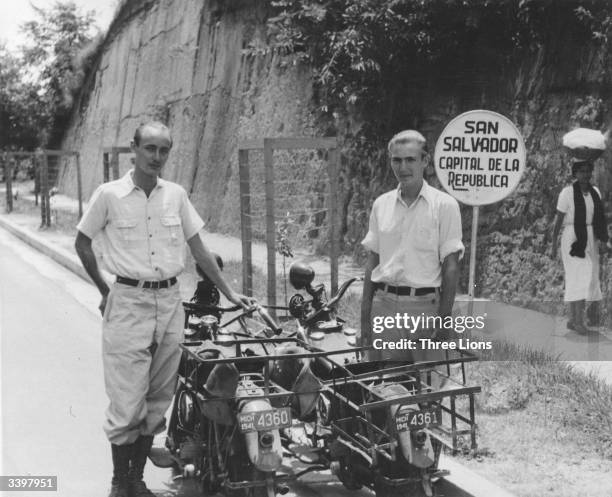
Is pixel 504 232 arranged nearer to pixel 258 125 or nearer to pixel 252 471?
pixel 252 471

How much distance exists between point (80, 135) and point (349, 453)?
30528mm

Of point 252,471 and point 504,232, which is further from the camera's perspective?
point 504,232

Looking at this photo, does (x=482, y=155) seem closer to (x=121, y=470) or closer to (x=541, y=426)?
(x=541, y=426)

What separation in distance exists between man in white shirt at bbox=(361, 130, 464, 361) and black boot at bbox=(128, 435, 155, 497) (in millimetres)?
1287

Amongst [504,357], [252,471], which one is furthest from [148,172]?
[504,357]

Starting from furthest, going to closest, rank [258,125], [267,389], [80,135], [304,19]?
[80,135], [258,125], [304,19], [267,389]

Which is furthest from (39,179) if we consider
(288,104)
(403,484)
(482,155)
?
(403,484)

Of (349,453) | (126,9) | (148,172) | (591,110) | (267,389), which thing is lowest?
(349,453)

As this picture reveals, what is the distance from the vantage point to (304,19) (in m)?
11.9

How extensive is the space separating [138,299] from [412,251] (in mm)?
1461

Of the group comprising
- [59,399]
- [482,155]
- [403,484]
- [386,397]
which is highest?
[482,155]

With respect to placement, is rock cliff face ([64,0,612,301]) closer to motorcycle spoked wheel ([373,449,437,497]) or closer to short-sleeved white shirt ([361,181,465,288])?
short-sleeved white shirt ([361,181,465,288])

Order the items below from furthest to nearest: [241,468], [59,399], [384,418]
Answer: [59,399] → [384,418] → [241,468]

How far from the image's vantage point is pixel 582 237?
26.0 feet
